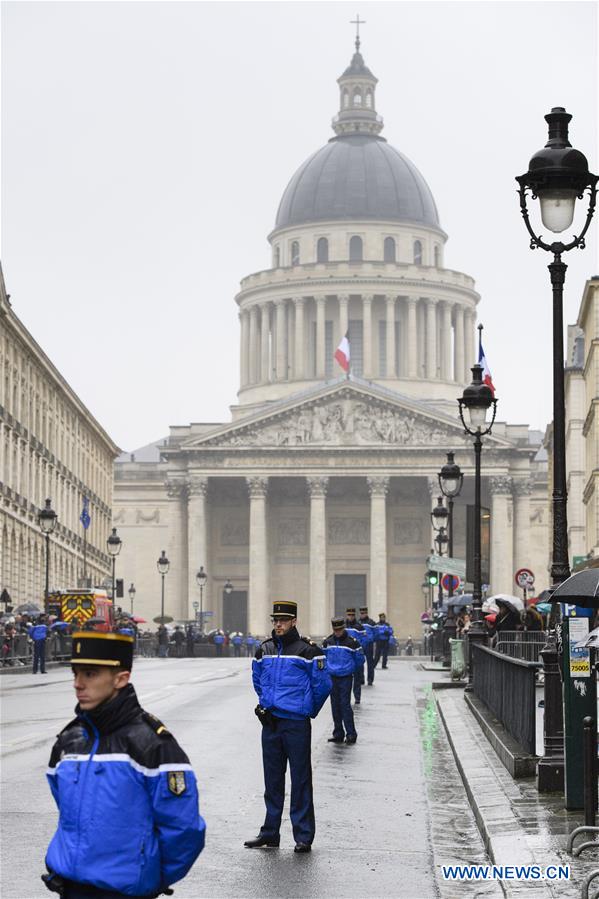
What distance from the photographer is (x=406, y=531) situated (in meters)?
131

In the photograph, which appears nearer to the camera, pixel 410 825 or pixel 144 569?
pixel 410 825

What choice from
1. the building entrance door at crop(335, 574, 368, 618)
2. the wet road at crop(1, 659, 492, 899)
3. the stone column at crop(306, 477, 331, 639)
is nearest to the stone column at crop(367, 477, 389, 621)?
the stone column at crop(306, 477, 331, 639)

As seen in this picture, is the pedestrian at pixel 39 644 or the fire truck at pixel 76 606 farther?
the fire truck at pixel 76 606

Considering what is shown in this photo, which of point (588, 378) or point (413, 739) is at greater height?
point (588, 378)

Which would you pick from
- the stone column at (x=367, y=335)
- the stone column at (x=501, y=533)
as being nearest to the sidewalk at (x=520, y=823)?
the stone column at (x=501, y=533)

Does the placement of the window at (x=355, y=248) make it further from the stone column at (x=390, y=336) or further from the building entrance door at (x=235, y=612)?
the building entrance door at (x=235, y=612)

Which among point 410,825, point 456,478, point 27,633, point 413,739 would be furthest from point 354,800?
point 27,633

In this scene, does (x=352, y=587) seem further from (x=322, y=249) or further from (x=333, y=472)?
(x=322, y=249)

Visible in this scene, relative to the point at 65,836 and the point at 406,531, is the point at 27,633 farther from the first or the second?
the point at 406,531

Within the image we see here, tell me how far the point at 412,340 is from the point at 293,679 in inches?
5311

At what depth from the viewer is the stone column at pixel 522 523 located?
12681 cm

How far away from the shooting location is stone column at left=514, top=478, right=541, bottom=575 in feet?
416

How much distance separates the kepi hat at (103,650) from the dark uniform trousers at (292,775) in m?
6.88

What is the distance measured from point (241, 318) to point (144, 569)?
26.5m
